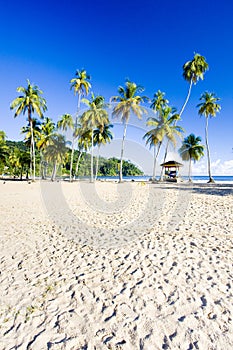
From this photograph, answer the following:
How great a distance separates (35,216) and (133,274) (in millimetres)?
6102

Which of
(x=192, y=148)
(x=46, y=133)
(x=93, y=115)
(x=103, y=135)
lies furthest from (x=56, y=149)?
→ (x=192, y=148)

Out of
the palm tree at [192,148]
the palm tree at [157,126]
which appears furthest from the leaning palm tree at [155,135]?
the palm tree at [192,148]

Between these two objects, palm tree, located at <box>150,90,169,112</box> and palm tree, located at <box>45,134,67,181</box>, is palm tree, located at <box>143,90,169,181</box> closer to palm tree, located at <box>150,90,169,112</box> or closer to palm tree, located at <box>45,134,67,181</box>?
palm tree, located at <box>150,90,169,112</box>

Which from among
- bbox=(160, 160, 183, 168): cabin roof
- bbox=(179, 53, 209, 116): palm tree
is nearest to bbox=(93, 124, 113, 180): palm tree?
bbox=(160, 160, 183, 168): cabin roof

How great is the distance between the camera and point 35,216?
859cm

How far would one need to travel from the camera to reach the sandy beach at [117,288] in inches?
95.6

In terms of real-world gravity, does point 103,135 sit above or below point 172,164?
above

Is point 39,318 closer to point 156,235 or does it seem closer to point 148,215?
point 156,235

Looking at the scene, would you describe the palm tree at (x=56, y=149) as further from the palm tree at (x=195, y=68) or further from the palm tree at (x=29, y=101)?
the palm tree at (x=195, y=68)

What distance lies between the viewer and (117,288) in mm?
3379

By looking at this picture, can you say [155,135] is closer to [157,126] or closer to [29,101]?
[157,126]

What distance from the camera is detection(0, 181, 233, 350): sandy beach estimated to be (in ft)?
7.97

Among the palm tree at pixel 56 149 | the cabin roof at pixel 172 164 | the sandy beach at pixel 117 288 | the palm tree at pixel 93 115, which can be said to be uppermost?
the palm tree at pixel 93 115

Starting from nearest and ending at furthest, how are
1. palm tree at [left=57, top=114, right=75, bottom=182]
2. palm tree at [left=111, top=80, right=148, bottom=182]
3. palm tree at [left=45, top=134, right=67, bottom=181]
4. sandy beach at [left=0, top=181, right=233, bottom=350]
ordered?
sandy beach at [left=0, top=181, right=233, bottom=350]
palm tree at [left=111, top=80, right=148, bottom=182]
palm tree at [left=57, top=114, right=75, bottom=182]
palm tree at [left=45, top=134, right=67, bottom=181]
